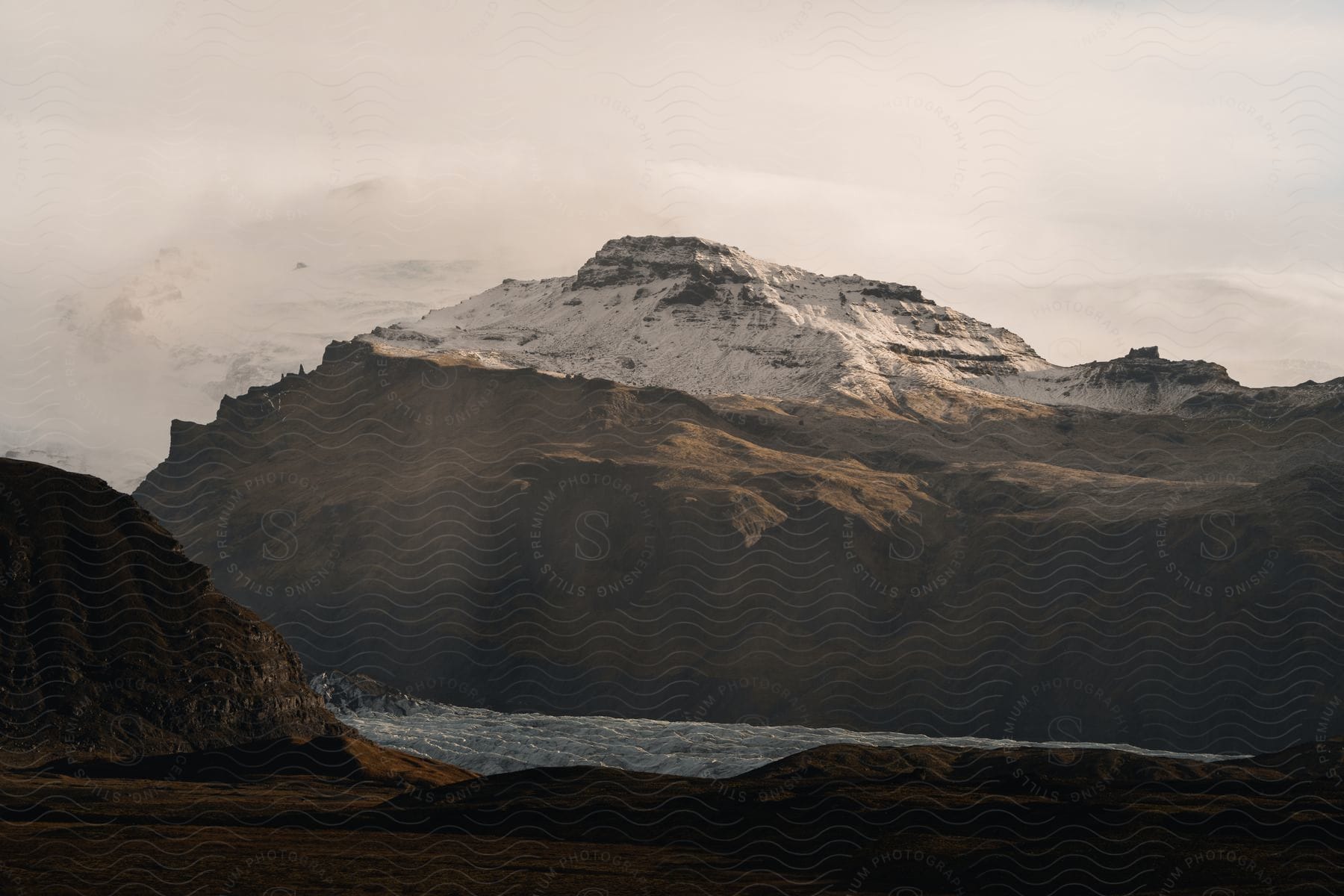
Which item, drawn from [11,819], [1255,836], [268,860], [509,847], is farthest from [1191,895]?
[11,819]

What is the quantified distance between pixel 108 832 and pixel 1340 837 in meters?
152

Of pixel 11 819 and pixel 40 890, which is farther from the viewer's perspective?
pixel 11 819

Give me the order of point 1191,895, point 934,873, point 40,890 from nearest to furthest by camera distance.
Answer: point 40,890
point 1191,895
point 934,873

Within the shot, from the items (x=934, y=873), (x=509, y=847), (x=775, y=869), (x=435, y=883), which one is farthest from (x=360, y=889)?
(x=934, y=873)

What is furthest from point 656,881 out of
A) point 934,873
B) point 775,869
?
point 934,873

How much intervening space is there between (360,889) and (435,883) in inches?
363

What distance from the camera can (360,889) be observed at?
170 m

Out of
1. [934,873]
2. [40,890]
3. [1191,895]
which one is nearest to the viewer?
[40,890]

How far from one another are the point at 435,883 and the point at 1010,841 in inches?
2896

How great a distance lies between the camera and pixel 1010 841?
197m

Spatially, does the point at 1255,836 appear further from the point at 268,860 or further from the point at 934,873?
the point at 268,860

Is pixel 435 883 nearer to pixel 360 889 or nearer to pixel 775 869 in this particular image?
pixel 360 889

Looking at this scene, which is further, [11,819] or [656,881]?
[11,819]

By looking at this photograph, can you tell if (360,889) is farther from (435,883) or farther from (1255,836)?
(1255,836)
